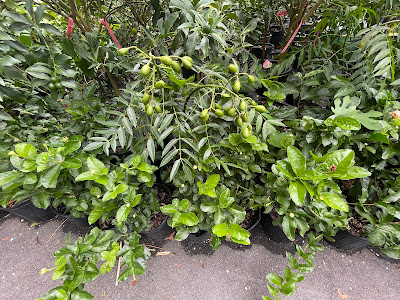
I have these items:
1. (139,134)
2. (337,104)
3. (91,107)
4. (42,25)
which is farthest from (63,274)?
(337,104)

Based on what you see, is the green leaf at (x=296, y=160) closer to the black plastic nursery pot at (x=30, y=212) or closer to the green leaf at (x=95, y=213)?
the green leaf at (x=95, y=213)

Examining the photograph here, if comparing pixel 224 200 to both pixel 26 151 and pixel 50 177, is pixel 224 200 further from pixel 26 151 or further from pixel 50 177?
pixel 26 151

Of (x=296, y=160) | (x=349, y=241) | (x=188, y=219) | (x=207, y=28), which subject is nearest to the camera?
(x=207, y=28)

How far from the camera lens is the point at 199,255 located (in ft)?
4.90

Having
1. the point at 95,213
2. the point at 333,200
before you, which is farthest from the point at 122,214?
the point at 333,200

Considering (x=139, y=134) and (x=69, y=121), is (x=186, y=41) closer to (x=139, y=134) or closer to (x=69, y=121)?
(x=139, y=134)

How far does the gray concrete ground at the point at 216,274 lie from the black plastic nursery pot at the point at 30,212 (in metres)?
0.16

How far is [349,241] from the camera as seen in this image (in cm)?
138

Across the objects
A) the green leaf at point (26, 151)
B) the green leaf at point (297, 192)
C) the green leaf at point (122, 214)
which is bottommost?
the green leaf at point (122, 214)

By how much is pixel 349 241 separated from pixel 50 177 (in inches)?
66.3

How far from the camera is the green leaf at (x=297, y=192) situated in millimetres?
823

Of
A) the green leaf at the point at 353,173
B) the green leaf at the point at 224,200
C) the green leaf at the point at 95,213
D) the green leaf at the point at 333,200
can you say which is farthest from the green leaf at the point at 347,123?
the green leaf at the point at 95,213

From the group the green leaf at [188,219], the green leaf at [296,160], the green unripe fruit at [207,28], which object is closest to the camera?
the green unripe fruit at [207,28]

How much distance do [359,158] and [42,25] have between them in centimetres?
162
